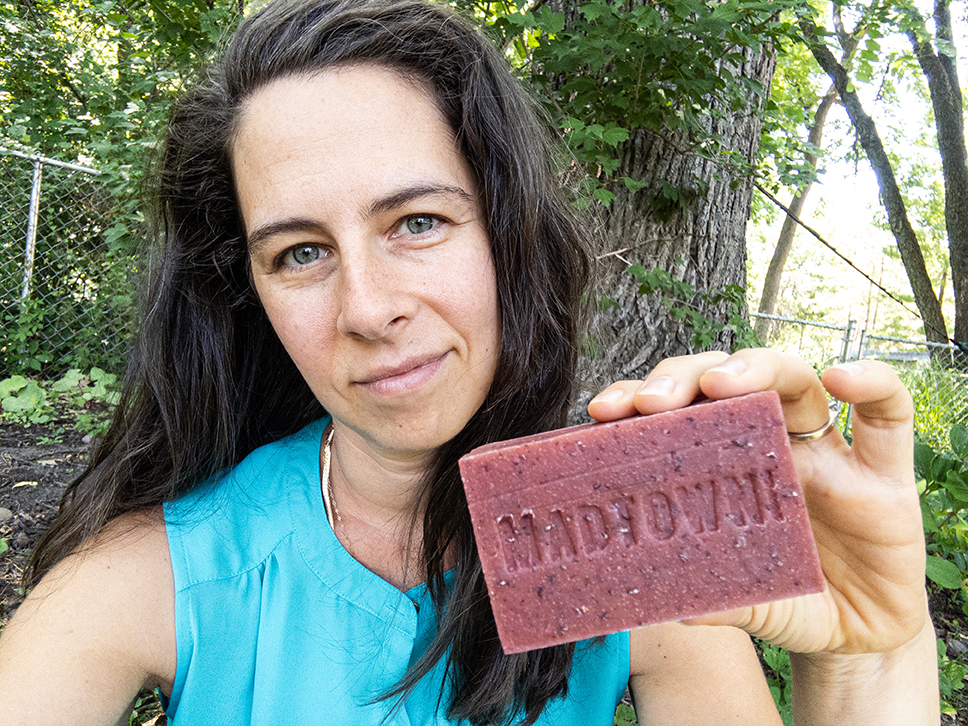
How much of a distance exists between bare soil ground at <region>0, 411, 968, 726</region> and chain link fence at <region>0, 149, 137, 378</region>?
1.42 metres

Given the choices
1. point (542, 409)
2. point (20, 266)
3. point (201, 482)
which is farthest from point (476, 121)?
point (20, 266)

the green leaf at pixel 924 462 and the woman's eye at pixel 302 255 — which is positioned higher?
the woman's eye at pixel 302 255

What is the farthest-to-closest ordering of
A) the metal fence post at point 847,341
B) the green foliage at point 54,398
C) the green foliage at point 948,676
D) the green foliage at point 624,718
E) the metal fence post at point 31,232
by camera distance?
the metal fence post at point 847,341, the metal fence post at point 31,232, the green foliage at point 54,398, the green foliage at point 948,676, the green foliage at point 624,718

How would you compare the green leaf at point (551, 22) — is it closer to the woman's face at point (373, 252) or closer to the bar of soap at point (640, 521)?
the woman's face at point (373, 252)

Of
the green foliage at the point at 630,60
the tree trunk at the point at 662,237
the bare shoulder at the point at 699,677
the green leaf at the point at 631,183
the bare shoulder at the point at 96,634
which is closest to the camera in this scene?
the bare shoulder at the point at 96,634

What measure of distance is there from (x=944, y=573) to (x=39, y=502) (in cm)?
446

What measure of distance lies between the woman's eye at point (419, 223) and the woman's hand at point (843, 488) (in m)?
0.55

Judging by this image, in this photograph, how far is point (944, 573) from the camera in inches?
111

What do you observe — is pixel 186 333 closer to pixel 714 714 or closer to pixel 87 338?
pixel 714 714

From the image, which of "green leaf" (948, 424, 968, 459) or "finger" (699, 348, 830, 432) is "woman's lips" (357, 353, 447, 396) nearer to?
"finger" (699, 348, 830, 432)

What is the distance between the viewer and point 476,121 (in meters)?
1.70

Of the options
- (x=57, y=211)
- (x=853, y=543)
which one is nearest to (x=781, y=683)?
(x=853, y=543)

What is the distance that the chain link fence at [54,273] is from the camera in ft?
20.2

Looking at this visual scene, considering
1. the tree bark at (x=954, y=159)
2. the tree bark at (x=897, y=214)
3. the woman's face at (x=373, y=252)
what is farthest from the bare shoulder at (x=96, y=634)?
the tree bark at (x=897, y=214)
